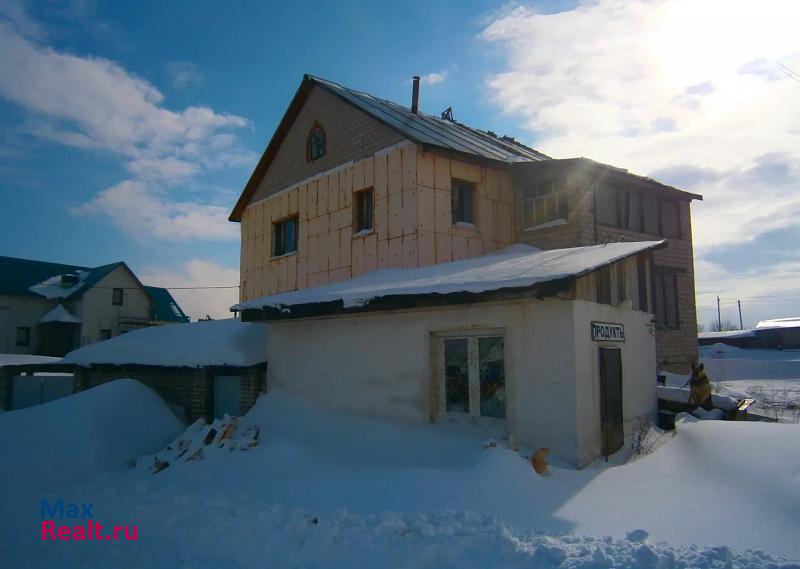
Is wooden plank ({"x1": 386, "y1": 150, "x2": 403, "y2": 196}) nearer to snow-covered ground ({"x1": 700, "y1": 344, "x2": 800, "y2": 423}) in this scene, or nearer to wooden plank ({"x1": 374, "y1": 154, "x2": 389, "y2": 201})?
wooden plank ({"x1": 374, "y1": 154, "x2": 389, "y2": 201})

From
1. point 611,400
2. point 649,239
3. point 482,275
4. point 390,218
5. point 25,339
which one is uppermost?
point 390,218

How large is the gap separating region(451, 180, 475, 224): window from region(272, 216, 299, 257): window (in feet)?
17.0

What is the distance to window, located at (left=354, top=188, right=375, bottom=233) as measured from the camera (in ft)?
48.4

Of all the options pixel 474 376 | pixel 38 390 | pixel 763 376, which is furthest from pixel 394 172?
pixel 763 376

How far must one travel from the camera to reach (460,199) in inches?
570

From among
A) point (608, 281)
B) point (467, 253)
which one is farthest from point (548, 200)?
point (608, 281)

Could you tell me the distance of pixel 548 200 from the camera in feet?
48.8

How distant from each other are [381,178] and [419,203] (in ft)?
5.01

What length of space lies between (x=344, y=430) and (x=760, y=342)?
37.3 metres

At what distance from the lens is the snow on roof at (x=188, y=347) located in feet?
41.3

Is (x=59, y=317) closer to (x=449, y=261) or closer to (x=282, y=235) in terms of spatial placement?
(x=282, y=235)

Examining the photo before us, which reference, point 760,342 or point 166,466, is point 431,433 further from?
point 760,342

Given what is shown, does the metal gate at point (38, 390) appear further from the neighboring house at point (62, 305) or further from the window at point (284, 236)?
the neighboring house at point (62, 305)

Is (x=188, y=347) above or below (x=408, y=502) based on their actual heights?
above
